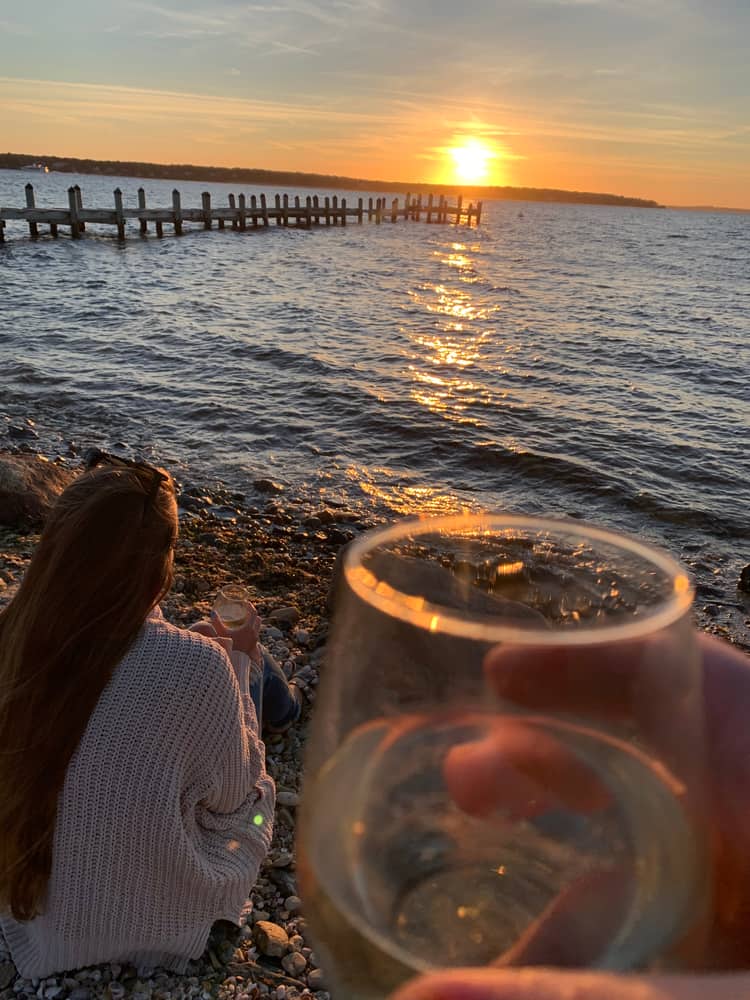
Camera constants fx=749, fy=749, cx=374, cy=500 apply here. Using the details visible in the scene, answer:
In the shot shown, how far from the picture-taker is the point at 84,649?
A: 270 centimetres

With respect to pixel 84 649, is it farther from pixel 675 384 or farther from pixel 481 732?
pixel 675 384

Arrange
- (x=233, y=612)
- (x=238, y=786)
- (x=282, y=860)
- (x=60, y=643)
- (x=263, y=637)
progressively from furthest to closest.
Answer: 1. (x=263, y=637)
2. (x=233, y=612)
3. (x=282, y=860)
4. (x=238, y=786)
5. (x=60, y=643)

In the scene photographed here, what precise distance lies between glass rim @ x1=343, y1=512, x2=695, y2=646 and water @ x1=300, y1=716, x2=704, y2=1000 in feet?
0.36

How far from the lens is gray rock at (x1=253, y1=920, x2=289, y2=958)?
11.0ft

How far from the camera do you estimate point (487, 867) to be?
66 centimetres

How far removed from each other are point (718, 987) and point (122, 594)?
2.45 metres

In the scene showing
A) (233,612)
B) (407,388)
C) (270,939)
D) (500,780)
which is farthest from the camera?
(407,388)

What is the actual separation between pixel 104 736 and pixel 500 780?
242 cm

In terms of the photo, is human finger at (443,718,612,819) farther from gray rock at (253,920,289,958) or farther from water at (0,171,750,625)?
water at (0,171,750,625)

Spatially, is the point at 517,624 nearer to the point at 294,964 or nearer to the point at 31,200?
the point at 294,964

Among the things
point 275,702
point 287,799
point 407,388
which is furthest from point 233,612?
point 407,388

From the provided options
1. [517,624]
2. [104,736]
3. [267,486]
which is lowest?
[267,486]

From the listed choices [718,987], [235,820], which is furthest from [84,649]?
[718,987]

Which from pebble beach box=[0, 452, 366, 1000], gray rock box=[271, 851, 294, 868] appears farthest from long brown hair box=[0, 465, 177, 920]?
gray rock box=[271, 851, 294, 868]
